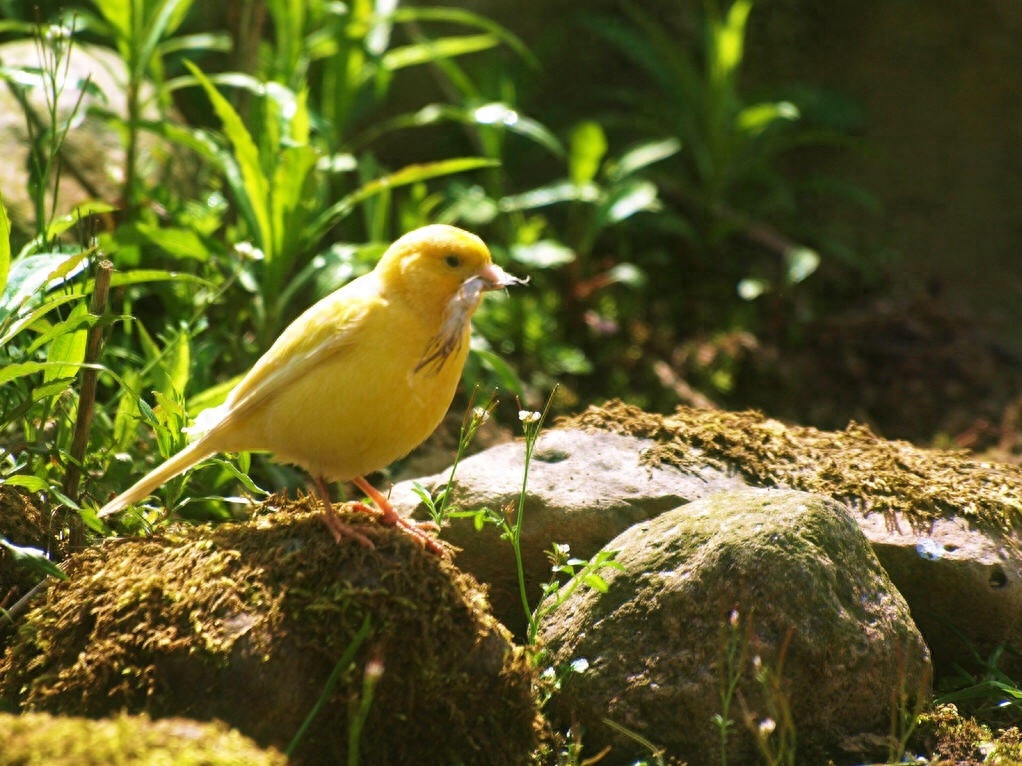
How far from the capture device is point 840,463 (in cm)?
446

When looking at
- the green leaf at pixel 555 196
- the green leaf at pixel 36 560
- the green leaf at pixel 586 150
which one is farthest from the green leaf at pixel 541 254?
the green leaf at pixel 36 560

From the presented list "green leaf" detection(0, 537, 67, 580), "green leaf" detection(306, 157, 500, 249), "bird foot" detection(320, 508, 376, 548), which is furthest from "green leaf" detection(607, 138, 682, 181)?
"green leaf" detection(0, 537, 67, 580)

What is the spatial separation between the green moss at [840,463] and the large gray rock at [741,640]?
71 cm

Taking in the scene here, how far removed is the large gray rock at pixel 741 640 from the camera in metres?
3.33

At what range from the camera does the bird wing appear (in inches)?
140

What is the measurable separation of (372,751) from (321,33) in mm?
4978

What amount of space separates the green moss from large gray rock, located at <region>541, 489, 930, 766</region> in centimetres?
71

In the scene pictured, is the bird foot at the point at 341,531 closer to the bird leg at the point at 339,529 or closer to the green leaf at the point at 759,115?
the bird leg at the point at 339,529

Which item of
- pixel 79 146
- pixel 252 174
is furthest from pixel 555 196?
pixel 79 146

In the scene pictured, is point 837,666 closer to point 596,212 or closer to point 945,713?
point 945,713

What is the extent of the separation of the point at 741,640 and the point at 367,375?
134 cm

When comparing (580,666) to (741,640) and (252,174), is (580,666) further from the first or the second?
(252,174)

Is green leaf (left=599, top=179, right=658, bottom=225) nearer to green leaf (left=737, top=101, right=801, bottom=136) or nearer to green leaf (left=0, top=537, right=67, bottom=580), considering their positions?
green leaf (left=737, top=101, right=801, bottom=136)

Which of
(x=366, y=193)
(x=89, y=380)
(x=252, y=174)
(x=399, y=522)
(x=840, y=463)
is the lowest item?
(x=840, y=463)
